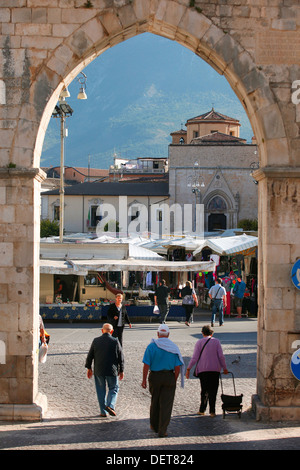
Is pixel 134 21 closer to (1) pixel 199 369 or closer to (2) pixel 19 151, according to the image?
(2) pixel 19 151

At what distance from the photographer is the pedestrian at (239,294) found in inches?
939

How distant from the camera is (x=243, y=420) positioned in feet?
31.5

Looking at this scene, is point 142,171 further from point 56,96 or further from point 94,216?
point 56,96

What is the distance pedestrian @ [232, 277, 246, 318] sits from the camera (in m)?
23.9

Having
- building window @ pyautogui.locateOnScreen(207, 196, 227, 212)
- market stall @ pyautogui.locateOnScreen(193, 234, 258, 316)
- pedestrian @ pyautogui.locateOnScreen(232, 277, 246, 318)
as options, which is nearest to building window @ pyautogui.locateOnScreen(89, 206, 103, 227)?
building window @ pyautogui.locateOnScreen(207, 196, 227, 212)

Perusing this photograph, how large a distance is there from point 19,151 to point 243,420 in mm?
5023

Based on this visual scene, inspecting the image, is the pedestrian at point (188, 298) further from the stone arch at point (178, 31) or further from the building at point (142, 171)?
the building at point (142, 171)

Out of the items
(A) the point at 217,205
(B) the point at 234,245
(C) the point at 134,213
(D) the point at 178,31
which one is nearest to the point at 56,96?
(D) the point at 178,31

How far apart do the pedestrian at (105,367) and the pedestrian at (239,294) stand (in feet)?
46.7

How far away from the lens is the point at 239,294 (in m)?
24.2

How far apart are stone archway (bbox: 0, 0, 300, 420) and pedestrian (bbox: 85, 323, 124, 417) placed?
88 centimetres

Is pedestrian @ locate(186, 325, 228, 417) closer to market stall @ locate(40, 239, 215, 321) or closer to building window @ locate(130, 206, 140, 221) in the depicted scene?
market stall @ locate(40, 239, 215, 321)

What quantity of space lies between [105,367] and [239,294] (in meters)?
15.0

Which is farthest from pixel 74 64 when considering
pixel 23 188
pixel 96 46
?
pixel 23 188
